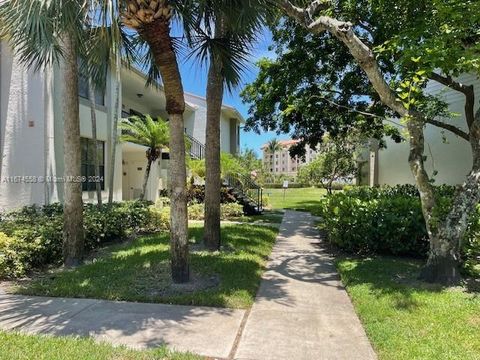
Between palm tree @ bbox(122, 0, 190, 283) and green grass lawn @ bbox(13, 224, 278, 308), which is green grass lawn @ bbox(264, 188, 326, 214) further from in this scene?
palm tree @ bbox(122, 0, 190, 283)

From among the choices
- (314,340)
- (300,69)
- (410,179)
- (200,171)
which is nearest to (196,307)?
(314,340)

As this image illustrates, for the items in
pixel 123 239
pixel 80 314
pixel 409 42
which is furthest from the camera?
pixel 123 239

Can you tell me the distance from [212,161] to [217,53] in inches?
106

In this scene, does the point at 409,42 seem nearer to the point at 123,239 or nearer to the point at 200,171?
the point at 123,239

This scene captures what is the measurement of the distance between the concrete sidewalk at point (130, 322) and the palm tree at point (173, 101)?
3.77 feet

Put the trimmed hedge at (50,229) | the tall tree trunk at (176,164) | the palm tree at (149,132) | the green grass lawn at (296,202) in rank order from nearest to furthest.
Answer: the tall tree trunk at (176,164) → the trimmed hedge at (50,229) → the palm tree at (149,132) → the green grass lawn at (296,202)

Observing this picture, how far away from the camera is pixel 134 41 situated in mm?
8078

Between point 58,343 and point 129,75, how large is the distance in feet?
50.0

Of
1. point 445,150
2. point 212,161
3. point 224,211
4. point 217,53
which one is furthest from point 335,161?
point 217,53

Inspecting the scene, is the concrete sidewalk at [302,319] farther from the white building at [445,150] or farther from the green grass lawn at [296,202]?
the green grass lawn at [296,202]

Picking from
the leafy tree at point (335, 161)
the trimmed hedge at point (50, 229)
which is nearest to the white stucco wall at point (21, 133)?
the trimmed hedge at point (50, 229)

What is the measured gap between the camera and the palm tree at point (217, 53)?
6.72 meters

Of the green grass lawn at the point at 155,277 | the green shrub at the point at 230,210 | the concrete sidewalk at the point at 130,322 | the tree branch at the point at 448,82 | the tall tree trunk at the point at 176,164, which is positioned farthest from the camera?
the green shrub at the point at 230,210

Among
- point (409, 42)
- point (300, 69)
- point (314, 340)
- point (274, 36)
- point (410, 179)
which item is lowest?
point (314, 340)
